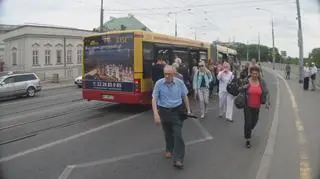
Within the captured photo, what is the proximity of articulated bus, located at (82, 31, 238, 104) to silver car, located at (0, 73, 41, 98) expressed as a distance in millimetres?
10875

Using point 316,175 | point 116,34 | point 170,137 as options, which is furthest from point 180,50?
point 316,175

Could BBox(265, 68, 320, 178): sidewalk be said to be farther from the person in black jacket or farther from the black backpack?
the person in black jacket

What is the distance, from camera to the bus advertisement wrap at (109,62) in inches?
627

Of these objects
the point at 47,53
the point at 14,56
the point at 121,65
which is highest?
the point at 47,53

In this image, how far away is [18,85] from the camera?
27297 mm

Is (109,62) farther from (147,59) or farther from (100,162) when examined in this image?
(100,162)

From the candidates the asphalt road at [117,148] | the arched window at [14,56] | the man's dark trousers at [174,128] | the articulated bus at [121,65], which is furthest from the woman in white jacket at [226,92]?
the arched window at [14,56]

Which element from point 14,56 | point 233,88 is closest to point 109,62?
point 233,88

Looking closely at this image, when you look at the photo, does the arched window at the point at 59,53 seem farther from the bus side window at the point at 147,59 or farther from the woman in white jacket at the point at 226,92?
the woman in white jacket at the point at 226,92

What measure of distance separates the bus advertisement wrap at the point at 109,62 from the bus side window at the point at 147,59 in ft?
1.66

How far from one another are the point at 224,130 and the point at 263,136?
1.29 meters

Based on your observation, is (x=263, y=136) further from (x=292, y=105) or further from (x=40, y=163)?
(x=292, y=105)

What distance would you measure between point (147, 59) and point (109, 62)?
4.23 feet

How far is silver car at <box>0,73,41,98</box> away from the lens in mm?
26353
